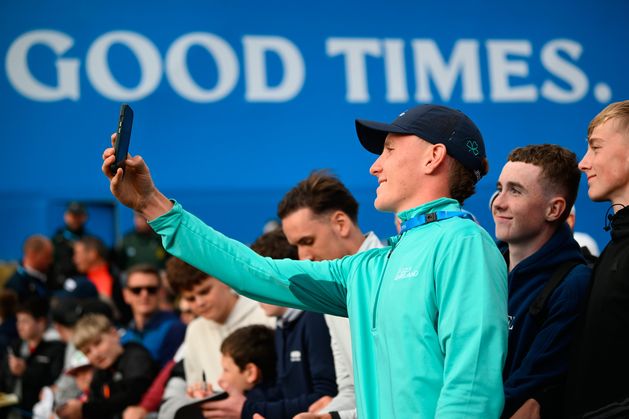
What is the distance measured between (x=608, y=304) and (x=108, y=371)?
3.77 m

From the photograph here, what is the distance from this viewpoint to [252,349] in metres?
4.43

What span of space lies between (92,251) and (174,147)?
1519 mm

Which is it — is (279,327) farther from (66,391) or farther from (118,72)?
(118,72)

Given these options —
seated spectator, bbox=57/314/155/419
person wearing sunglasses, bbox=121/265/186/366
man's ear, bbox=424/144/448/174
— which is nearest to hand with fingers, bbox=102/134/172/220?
man's ear, bbox=424/144/448/174

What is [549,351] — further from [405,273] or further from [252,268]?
[252,268]

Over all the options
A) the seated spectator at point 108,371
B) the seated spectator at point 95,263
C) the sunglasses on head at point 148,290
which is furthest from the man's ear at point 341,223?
the seated spectator at point 95,263

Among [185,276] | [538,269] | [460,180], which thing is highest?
[185,276]

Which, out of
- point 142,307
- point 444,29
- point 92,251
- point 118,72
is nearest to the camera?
point 142,307

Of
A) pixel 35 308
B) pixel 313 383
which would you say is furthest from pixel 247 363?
pixel 35 308

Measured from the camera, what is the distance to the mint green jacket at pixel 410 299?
233cm

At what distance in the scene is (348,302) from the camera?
2754 mm

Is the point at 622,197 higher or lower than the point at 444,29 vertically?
lower

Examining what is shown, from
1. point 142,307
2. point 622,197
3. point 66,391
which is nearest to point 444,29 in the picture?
point 142,307

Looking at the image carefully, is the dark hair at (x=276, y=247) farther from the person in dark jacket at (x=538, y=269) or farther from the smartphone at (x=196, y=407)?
the person in dark jacket at (x=538, y=269)
